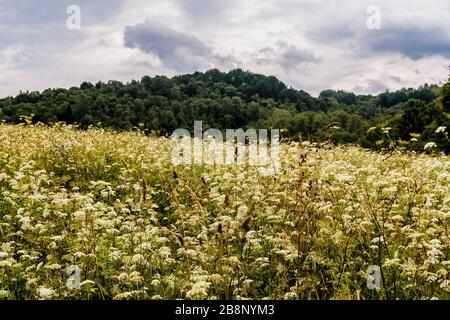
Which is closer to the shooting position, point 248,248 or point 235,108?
point 248,248

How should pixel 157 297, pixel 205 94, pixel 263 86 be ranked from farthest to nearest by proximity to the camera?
pixel 263 86
pixel 205 94
pixel 157 297

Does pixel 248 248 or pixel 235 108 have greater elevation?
pixel 235 108

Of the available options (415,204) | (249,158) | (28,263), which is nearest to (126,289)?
(28,263)

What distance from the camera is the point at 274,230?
5.89 m

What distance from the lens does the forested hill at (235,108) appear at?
135 ft

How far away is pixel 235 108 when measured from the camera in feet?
272

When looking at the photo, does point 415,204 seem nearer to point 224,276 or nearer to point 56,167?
point 224,276

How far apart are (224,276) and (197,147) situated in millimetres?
7609

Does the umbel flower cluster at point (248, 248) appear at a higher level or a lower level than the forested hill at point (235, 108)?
lower

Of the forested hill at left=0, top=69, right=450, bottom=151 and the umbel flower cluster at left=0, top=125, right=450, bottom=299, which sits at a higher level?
the forested hill at left=0, top=69, right=450, bottom=151

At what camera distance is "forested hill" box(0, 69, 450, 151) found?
41.0 m

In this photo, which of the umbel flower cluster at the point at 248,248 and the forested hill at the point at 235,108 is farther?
the forested hill at the point at 235,108

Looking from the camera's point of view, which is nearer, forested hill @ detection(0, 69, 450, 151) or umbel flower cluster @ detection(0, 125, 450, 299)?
umbel flower cluster @ detection(0, 125, 450, 299)

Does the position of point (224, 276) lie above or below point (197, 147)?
below
